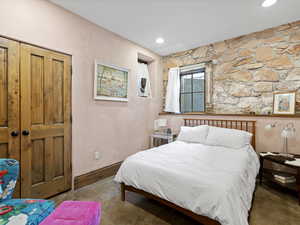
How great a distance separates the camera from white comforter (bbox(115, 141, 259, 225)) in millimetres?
1227

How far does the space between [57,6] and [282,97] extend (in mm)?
3749

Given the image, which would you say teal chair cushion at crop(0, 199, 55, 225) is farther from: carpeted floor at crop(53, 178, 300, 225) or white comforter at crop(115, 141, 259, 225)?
white comforter at crop(115, 141, 259, 225)

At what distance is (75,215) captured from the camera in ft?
3.24

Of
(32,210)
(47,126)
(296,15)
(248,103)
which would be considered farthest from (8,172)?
(296,15)

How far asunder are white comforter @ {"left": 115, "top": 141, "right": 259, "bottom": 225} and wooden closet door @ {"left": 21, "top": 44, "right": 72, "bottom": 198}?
3.08 feet

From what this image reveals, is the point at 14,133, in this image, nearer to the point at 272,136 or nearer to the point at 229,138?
the point at 229,138

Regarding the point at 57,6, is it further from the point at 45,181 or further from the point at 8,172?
the point at 45,181

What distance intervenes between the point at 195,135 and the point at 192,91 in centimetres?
128

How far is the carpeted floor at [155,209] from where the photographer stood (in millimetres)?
1640

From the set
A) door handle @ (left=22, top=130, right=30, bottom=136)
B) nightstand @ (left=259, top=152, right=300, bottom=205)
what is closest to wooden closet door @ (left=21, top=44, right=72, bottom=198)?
door handle @ (left=22, top=130, right=30, bottom=136)

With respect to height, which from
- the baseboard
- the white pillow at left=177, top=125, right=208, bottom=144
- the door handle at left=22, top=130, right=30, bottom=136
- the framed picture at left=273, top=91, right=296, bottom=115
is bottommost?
the baseboard

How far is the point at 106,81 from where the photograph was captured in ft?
8.96

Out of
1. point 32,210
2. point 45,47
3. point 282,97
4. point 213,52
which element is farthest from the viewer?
point 213,52

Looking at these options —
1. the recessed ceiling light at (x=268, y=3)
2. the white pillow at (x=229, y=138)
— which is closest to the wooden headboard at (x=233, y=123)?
the white pillow at (x=229, y=138)
